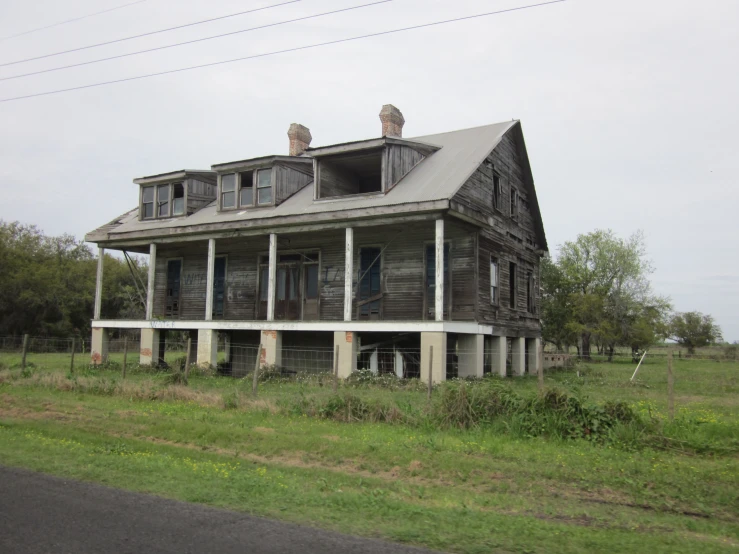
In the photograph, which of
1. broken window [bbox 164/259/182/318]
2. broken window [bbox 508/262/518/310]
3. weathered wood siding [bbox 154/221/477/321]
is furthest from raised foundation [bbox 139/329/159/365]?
broken window [bbox 508/262/518/310]

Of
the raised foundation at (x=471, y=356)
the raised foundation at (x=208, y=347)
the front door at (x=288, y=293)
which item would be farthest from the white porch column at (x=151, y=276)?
the raised foundation at (x=471, y=356)

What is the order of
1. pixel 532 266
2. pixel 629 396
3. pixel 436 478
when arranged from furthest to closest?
pixel 532 266
pixel 629 396
pixel 436 478

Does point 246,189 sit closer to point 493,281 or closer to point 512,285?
point 493,281

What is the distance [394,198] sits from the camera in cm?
1884

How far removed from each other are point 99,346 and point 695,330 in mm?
56699

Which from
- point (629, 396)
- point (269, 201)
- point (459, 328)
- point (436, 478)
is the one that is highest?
point (269, 201)

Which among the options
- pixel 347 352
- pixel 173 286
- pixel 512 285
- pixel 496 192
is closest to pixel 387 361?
pixel 347 352

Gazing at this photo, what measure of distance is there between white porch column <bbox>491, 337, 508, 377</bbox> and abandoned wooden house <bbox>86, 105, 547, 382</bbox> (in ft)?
0.18

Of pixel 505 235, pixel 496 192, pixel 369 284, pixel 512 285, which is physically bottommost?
pixel 369 284

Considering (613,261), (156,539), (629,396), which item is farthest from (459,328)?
(613,261)

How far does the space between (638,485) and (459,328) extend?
10.4 metres

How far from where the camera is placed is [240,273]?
24.9 meters

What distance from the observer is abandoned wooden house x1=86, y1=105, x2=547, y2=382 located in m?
19.0

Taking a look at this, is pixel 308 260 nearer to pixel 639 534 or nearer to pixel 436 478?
pixel 436 478
